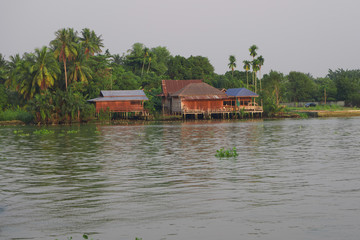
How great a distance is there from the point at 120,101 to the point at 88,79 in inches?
274

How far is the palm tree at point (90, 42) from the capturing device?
261 feet

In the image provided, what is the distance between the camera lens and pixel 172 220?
9.77 meters

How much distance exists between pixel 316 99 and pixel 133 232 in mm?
107721

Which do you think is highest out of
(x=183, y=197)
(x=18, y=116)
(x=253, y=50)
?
(x=253, y=50)

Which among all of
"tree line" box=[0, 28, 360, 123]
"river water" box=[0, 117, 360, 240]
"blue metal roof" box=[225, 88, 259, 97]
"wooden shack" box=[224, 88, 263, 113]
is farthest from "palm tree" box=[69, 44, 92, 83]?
"river water" box=[0, 117, 360, 240]

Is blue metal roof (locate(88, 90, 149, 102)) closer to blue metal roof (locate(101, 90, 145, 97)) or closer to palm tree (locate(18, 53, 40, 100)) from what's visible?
blue metal roof (locate(101, 90, 145, 97))

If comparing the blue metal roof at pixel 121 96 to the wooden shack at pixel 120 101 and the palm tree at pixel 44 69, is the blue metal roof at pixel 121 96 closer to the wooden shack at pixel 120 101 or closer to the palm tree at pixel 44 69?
the wooden shack at pixel 120 101

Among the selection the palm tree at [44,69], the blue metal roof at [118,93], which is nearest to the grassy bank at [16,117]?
the palm tree at [44,69]

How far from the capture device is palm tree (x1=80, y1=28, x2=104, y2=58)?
79.6 meters

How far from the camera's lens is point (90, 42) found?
8069 cm

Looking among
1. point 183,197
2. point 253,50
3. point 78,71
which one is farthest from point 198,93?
point 183,197

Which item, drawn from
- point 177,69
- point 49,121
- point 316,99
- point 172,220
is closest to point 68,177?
point 172,220

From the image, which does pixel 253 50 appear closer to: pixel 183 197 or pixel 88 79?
pixel 88 79

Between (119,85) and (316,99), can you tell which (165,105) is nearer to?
(119,85)
